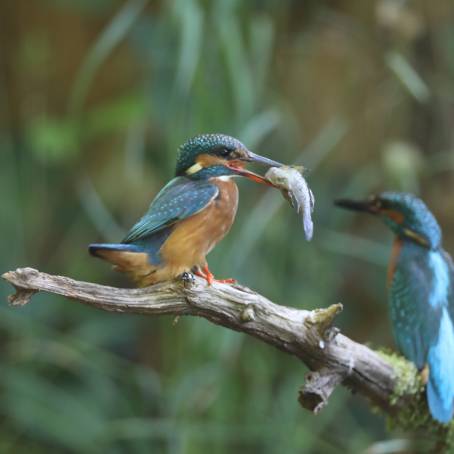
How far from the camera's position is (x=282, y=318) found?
1.48 metres

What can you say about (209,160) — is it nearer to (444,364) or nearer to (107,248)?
(107,248)

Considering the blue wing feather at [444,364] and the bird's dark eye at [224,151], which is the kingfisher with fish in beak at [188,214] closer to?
the bird's dark eye at [224,151]

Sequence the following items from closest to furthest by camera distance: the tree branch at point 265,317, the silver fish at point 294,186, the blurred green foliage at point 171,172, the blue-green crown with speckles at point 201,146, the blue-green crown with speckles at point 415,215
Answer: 1. the silver fish at point 294,186
2. the blue-green crown with speckles at point 201,146
3. the tree branch at point 265,317
4. the blue-green crown with speckles at point 415,215
5. the blurred green foliage at point 171,172

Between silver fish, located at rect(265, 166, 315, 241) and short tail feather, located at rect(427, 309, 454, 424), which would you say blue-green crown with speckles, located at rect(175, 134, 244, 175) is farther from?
short tail feather, located at rect(427, 309, 454, 424)

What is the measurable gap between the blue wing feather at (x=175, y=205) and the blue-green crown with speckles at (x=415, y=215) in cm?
83

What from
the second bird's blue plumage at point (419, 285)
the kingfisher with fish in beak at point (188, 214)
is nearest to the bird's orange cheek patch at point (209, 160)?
the kingfisher with fish in beak at point (188, 214)

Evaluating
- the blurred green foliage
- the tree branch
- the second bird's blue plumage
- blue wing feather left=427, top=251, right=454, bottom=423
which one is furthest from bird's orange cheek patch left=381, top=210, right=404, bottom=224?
the blurred green foliage

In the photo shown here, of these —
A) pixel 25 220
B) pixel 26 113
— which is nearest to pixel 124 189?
pixel 25 220

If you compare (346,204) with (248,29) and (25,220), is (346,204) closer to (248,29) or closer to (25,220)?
(248,29)

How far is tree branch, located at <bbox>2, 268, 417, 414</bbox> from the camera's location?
4.18 feet

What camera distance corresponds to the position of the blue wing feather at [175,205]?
121 cm

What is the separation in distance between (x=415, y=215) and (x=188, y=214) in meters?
0.87

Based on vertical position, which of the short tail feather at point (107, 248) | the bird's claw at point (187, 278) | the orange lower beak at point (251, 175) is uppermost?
the orange lower beak at point (251, 175)

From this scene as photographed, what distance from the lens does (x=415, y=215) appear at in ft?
6.28
